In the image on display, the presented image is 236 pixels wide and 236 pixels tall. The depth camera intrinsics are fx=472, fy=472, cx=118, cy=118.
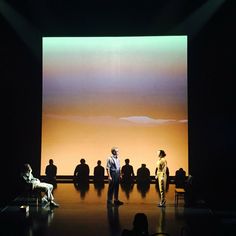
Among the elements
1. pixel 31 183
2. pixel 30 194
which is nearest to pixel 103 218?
pixel 31 183

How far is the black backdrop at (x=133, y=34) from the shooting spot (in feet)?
39.5

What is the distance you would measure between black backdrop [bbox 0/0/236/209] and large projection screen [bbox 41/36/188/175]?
0.34 metres

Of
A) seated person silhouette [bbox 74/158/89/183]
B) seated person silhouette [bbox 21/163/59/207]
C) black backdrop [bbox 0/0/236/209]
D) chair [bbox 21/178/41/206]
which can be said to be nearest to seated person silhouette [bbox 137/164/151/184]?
black backdrop [bbox 0/0/236/209]

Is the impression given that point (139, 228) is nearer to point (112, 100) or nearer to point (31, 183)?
point (31, 183)

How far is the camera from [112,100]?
44.2 feet

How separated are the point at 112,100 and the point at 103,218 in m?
5.74

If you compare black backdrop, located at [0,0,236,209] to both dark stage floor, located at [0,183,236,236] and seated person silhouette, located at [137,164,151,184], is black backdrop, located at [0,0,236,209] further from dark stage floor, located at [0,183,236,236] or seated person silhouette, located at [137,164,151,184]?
dark stage floor, located at [0,183,236,236]

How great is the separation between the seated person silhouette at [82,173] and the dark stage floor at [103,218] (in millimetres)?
2311

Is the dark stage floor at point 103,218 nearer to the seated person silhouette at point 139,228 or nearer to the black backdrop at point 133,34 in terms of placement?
the seated person silhouette at point 139,228

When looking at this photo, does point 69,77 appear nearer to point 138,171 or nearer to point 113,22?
point 113,22

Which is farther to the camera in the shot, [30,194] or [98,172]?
[98,172]

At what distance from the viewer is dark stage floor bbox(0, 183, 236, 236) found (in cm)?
720

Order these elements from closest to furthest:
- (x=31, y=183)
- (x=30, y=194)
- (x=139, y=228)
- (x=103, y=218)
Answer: (x=139, y=228), (x=103, y=218), (x=31, y=183), (x=30, y=194)

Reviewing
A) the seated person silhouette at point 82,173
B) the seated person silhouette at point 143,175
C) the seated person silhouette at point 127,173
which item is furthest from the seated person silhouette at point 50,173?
the seated person silhouette at point 143,175
